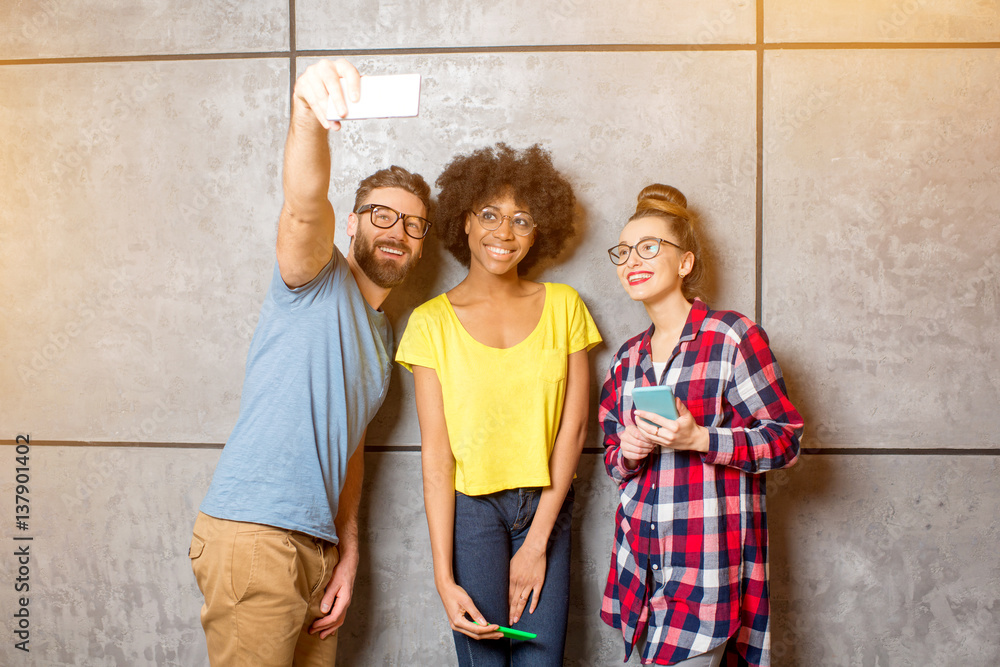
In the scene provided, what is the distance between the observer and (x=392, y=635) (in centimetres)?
233

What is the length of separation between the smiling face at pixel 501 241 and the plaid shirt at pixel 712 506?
55 centimetres

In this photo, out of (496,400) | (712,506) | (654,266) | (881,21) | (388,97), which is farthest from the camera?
(881,21)

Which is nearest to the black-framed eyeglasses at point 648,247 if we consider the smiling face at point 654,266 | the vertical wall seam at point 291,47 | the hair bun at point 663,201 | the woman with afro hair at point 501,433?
the smiling face at point 654,266

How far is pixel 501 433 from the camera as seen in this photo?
1911 mm

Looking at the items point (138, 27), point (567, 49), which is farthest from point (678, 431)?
point (138, 27)

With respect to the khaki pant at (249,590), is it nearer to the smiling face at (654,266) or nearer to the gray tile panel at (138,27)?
the smiling face at (654,266)

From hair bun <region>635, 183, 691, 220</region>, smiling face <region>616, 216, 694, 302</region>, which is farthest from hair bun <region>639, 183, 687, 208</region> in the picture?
smiling face <region>616, 216, 694, 302</region>

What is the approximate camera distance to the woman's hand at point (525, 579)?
6.20 feet

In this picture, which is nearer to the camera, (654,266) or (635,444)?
(635,444)

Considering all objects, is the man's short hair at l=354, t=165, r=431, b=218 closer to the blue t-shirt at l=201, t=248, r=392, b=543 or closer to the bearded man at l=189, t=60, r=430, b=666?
the bearded man at l=189, t=60, r=430, b=666

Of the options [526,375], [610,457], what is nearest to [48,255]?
[526,375]

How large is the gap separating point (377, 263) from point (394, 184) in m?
0.29

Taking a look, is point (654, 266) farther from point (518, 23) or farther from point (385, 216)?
point (518, 23)

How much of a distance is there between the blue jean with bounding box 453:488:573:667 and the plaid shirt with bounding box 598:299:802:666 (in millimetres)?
234
